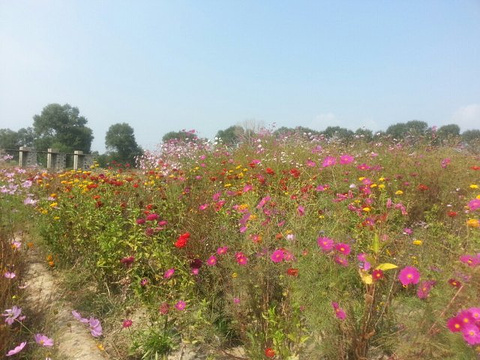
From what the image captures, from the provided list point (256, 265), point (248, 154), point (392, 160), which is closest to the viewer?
point (256, 265)

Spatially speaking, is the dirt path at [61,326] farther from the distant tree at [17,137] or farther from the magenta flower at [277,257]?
the distant tree at [17,137]

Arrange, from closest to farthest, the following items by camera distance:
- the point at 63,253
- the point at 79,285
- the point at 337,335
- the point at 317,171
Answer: the point at 337,335, the point at 79,285, the point at 63,253, the point at 317,171

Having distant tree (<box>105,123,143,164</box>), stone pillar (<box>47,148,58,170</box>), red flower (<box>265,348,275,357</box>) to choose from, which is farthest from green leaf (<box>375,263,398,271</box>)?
distant tree (<box>105,123,143,164</box>)

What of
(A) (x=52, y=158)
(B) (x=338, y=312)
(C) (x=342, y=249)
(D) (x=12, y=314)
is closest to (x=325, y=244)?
(C) (x=342, y=249)

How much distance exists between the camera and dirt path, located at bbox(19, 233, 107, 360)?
2.07 m

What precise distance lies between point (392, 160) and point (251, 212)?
3.70 m

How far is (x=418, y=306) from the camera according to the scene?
1.88 meters

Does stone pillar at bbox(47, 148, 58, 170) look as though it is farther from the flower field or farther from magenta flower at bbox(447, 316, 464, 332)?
magenta flower at bbox(447, 316, 464, 332)

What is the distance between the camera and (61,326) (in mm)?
2297

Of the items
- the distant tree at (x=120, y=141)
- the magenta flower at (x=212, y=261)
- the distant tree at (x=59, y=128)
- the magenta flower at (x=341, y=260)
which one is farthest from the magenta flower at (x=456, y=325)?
the distant tree at (x=120, y=141)

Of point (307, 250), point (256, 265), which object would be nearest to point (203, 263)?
point (256, 265)

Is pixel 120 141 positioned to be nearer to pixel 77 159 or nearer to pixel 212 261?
pixel 77 159

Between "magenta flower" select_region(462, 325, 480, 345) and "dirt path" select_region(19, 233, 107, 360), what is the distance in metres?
1.78

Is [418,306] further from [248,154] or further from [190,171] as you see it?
[248,154]
